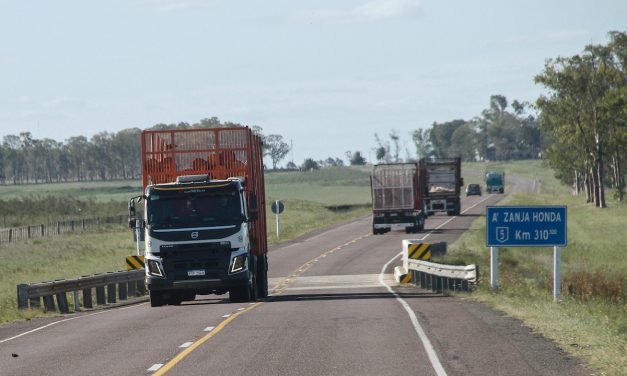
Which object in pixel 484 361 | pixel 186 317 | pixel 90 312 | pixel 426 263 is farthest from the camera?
pixel 426 263

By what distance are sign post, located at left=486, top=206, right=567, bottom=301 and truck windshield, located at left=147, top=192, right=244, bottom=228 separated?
18.6 ft

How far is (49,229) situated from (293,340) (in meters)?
73.2

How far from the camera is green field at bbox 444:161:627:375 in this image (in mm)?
17234

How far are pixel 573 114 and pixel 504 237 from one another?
7476 cm

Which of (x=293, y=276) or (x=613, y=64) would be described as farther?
(x=613, y=64)

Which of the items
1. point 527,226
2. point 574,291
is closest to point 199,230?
point 527,226

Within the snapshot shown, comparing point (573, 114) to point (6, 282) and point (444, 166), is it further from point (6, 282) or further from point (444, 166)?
point (6, 282)

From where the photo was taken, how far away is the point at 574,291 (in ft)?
108

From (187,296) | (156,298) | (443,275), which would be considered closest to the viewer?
(156,298)

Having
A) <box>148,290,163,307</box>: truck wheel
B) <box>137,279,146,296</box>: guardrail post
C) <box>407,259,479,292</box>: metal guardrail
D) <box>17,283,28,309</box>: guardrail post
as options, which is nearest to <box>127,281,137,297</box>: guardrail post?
<box>137,279,146,296</box>: guardrail post

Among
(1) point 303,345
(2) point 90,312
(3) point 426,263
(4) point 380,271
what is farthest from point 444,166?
(1) point 303,345

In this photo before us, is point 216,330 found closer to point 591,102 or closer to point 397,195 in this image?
point 397,195

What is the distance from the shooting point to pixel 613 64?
10325cm

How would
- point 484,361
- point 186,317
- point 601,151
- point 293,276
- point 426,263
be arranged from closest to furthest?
1. point 484,361
2. point 186,317
3. point 426,263
4. point 293,276
5. point 601,151
